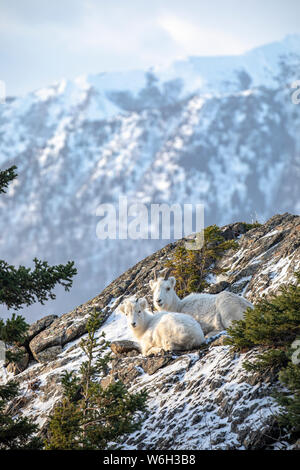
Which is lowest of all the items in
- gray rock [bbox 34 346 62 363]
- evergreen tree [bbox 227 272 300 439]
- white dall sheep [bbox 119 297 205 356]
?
gray rock [bbox 34 346 62 363]

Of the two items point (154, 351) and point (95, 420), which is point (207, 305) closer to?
point (154, 351)

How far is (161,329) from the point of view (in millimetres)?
12992

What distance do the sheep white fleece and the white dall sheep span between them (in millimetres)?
966

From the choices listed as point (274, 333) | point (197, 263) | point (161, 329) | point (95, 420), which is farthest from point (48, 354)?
point (274, 333)

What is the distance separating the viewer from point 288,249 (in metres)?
17.7

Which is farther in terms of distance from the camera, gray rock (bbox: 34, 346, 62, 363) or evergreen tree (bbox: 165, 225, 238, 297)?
evergreen tree (bbox: 165, 225, 238, 297)

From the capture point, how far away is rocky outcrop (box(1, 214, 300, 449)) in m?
8.70

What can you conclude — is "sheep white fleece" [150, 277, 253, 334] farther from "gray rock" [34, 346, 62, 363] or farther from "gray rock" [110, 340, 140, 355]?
"gray rock" [34, 346, 62, 363]

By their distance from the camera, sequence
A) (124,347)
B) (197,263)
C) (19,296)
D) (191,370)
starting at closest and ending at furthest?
(19,296) < (191,370) < (124,347) < (197,263)

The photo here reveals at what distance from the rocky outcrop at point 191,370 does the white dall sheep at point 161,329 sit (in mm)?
306

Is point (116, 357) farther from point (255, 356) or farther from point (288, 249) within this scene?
point (288, 249)

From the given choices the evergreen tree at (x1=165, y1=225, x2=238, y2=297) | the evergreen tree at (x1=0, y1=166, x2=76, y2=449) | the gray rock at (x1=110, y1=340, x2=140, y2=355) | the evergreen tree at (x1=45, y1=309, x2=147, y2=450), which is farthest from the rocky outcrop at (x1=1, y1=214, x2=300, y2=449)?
the evergreen tree at (x1=0, y1=166, x2=76, y2=449)
